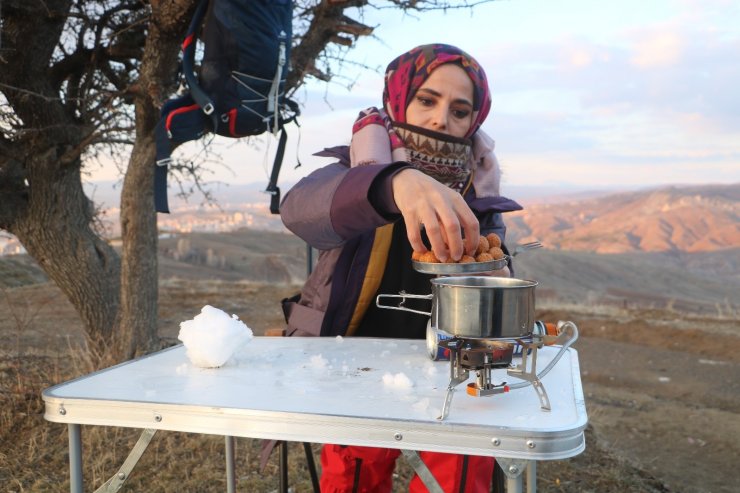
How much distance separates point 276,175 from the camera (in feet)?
11.0

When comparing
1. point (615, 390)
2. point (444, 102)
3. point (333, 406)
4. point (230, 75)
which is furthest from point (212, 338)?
point (615, 390)

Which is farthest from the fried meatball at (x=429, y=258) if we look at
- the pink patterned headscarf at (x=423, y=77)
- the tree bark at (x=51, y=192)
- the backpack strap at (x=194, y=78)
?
the tree bark at (x=51, y=192)

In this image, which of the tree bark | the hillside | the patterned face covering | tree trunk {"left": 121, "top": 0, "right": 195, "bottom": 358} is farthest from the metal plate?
the hillside

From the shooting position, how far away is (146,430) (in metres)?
1.46

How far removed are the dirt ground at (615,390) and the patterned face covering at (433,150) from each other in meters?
2.30

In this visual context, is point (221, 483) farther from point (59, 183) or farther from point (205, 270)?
point (205, 270)

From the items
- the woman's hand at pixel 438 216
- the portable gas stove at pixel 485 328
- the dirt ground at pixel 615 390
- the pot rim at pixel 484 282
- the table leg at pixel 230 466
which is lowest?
the dirt ground at pixel 615 390

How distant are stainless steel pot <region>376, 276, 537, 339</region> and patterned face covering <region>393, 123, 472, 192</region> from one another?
33.4 inches

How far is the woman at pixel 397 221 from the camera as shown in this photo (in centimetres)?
173

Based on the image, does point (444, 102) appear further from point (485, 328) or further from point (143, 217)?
point (143, 217)

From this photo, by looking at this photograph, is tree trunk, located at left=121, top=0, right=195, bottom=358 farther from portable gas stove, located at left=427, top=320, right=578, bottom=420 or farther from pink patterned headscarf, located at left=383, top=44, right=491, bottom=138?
portable gas stove, located at left=427, top=320, right=578, bottom=420

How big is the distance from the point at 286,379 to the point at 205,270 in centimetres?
2569

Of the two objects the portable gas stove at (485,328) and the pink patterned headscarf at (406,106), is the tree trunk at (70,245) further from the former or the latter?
the portable gas stove at (485,328)

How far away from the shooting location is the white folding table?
1.16m
